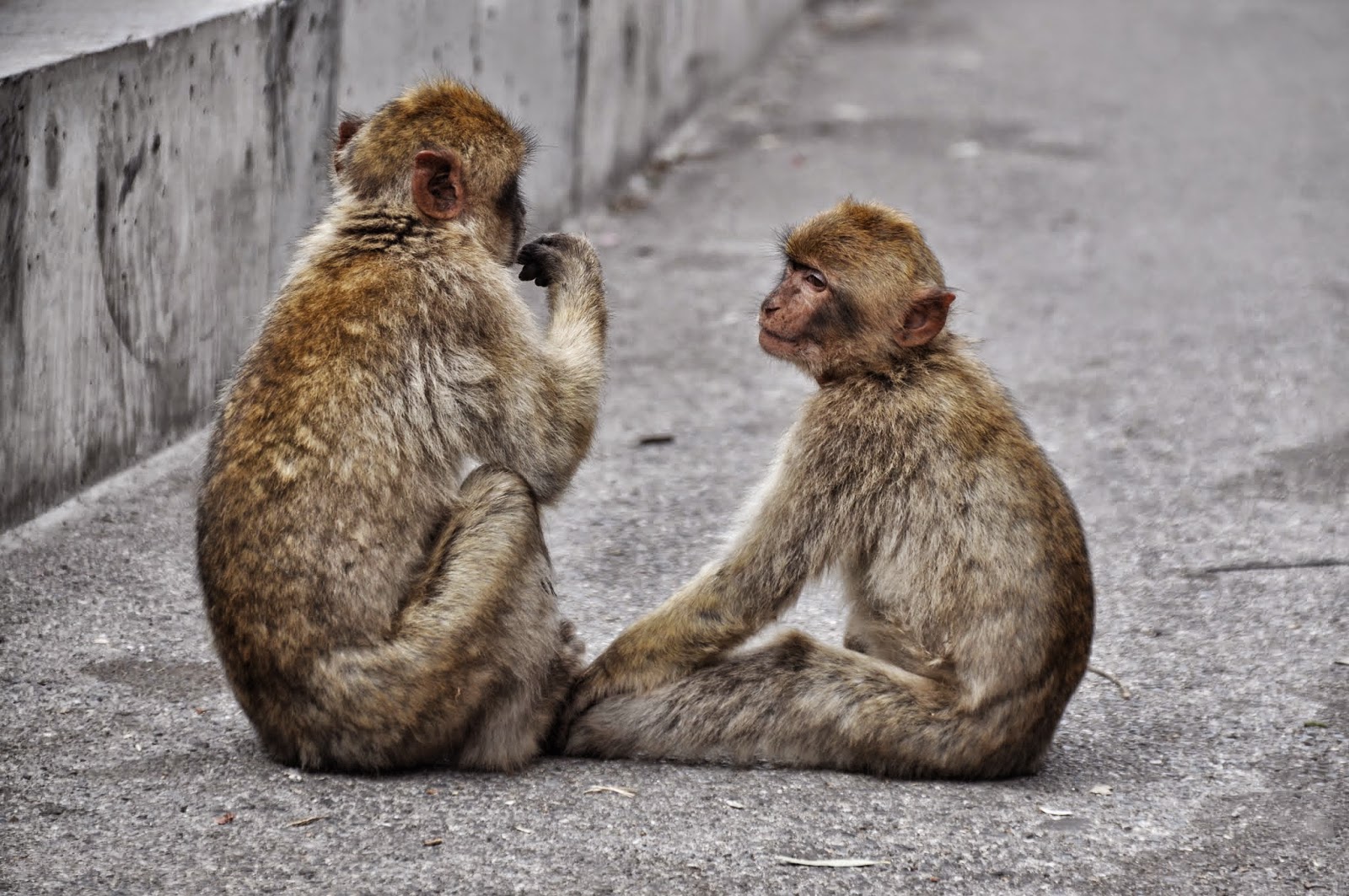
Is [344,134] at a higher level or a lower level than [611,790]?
higher

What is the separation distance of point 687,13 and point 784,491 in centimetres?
633

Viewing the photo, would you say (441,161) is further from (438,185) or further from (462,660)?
(462,660)

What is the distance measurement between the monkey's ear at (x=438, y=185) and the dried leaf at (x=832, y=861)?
1.36 metres

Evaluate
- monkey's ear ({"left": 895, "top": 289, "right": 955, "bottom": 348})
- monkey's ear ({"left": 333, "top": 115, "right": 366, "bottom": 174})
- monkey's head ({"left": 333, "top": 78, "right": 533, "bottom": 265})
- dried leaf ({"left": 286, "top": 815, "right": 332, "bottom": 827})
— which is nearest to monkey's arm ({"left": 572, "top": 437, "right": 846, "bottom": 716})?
monkey's ear ({"left": 895, "top": 289, "right": 955, "bottom": 348})

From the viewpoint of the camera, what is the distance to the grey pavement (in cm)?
309

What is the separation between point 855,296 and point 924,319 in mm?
141

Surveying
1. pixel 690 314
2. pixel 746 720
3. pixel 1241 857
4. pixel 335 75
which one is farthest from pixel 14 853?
pixel 690 314

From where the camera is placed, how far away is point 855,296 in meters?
3.46

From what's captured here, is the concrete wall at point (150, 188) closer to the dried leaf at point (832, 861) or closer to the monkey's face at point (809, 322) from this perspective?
the monkey's face at point (809, 322)

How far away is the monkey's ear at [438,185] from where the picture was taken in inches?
133

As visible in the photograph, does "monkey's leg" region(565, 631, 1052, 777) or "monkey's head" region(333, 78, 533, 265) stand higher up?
"monkey's head" region(333, 78, 533, 265)

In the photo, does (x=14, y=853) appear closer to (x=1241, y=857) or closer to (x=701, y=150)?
(x=1241, y=857)

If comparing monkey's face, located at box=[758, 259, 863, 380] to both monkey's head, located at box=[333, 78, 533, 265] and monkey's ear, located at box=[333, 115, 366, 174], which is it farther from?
monkey's ear, located at box=[333, 115, 366, 174]

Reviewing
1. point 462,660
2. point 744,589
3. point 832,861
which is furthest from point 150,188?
point 832,861
